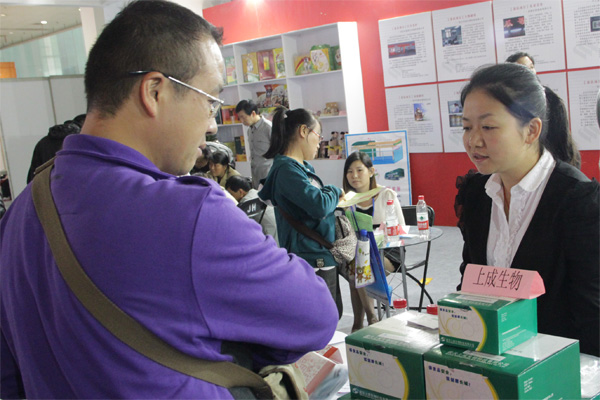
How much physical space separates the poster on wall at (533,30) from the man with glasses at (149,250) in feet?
18.2

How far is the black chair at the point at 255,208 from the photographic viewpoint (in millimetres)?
4004

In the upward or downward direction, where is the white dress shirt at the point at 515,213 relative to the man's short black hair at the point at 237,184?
upward

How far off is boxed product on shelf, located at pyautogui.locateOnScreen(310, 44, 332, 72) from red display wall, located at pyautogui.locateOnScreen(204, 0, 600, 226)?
17.8 inches

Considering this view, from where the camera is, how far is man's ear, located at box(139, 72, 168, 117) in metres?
0.89

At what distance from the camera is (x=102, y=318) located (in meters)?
0.78

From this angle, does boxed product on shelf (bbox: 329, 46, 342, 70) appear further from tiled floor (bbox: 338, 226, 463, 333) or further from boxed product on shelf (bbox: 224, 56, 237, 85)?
tiled floor (bbox: 338, 226, 463, 333)

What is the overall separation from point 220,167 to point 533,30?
11.6 feet

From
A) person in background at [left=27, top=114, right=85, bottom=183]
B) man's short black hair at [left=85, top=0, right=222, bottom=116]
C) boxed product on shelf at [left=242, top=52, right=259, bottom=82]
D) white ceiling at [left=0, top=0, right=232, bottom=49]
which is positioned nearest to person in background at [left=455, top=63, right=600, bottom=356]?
man's short black hair at [left=85, top=0, right=222, bottom=116]

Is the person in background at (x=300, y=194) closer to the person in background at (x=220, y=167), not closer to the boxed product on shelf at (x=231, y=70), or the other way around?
the person in background at (x=220, y=167)

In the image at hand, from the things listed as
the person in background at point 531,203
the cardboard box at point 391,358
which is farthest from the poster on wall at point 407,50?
the cardboard box at point 391,358

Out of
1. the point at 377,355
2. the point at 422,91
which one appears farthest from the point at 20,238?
the point at 422,91

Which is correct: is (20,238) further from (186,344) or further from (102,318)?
(186,344)

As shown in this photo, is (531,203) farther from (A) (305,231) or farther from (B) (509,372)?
(A) (305,231)

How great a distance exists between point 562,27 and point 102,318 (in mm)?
5891
